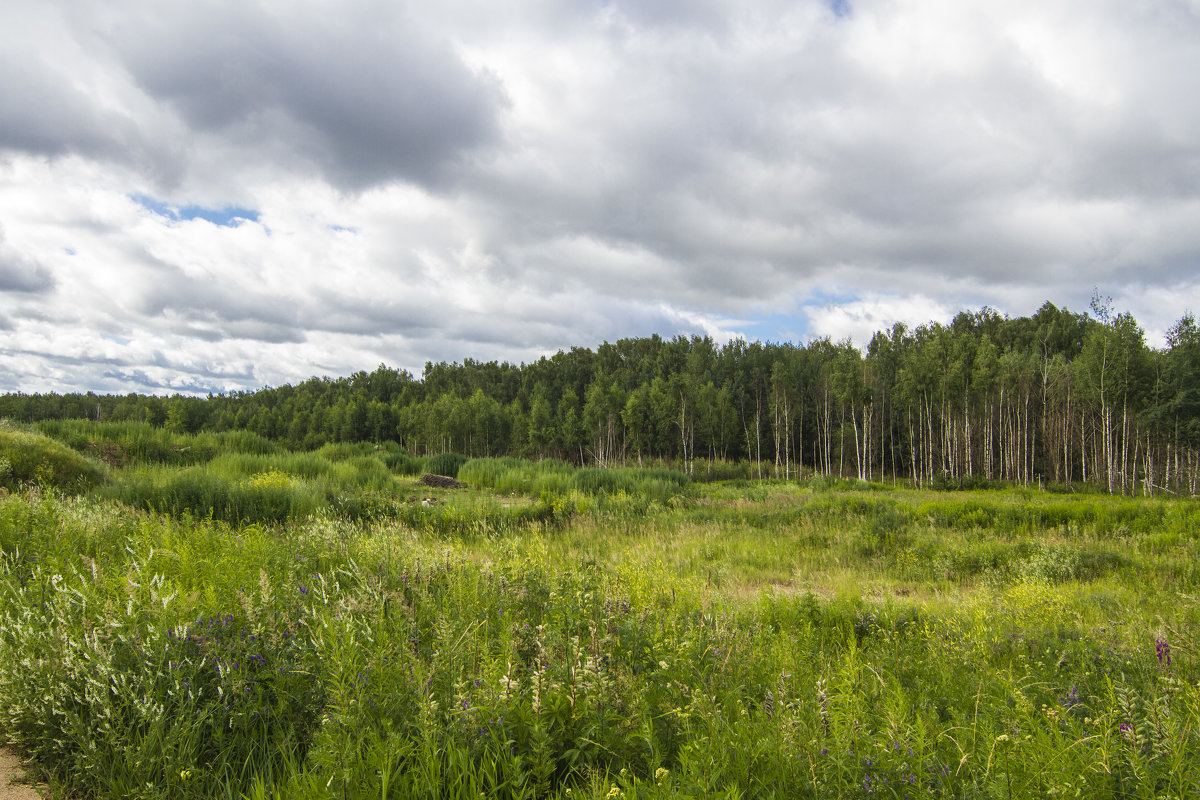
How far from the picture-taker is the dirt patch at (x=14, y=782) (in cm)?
279

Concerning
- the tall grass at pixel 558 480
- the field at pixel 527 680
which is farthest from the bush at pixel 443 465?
the field at pixel 527 680

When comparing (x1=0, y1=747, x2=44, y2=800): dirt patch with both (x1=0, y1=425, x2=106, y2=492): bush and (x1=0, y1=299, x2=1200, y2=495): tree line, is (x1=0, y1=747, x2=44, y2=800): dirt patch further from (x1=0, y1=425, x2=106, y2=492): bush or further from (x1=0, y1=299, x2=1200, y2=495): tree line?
(x1=0, y1=299, x2=1200, y2=495): tree line

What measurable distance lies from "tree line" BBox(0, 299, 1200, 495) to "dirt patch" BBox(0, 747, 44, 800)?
126 ft

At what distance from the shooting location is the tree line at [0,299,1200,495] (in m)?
42.8

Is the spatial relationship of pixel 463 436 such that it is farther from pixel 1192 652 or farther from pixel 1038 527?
pixel 1192 652

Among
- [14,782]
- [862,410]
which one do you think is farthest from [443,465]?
[862,410]

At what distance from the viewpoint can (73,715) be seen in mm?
2943

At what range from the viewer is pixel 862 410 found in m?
61.2

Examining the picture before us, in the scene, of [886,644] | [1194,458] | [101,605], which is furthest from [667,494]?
[1194,458]

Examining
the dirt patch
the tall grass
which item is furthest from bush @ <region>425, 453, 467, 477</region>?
the dirt patch

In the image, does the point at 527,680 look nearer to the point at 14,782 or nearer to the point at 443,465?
the point at 14,782

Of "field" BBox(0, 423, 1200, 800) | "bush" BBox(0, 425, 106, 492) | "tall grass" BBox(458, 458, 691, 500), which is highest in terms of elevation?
"bush" BBox(0, 425, 106, 492)

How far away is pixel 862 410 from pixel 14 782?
66909mm

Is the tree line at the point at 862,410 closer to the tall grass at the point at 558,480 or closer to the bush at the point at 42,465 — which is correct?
the tall grass at the point at 558,480
